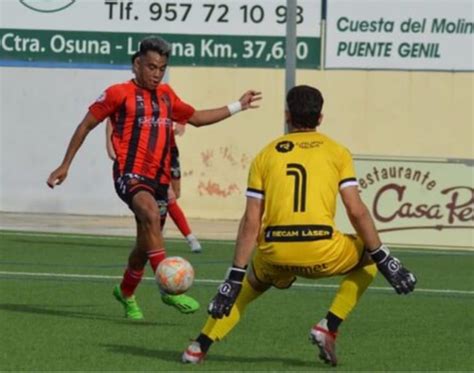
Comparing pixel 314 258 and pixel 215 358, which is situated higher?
→ pixel 314 258

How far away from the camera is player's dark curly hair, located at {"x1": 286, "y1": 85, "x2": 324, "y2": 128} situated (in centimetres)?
939

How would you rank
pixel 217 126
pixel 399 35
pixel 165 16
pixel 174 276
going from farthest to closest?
pixel 165 16 < pixel 217 126 < pixel 399 35 < pixel 174 276

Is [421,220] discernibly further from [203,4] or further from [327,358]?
[327,358]

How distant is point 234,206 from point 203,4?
134 inches

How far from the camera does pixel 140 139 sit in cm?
1205

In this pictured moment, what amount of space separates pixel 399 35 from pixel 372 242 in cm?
1680

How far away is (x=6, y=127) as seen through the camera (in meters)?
26.6

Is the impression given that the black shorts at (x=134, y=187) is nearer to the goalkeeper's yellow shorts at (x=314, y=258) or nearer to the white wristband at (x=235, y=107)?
the white wristband at (x=235, y=107)

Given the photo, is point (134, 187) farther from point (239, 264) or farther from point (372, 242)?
point (372, 242)

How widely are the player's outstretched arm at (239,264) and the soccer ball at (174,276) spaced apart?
163cm

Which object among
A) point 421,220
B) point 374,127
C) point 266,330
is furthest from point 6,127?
point 266,330

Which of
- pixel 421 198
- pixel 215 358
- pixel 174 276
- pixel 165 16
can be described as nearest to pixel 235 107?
pixel 174 276

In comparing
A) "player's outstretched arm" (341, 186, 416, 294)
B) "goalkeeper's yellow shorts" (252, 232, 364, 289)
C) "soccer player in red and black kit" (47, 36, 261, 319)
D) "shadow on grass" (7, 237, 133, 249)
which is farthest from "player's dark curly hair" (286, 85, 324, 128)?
"shadow on grass" (7, 237, 133, 249)

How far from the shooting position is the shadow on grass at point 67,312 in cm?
1201
